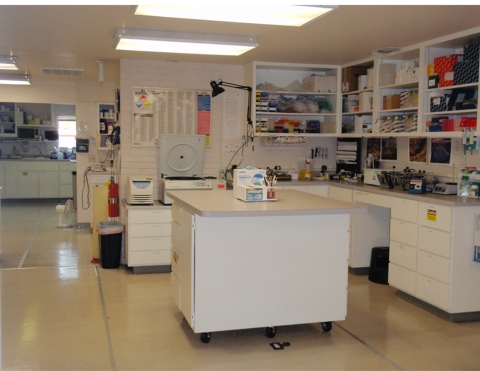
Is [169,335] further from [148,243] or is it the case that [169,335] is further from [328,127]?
[328,127]

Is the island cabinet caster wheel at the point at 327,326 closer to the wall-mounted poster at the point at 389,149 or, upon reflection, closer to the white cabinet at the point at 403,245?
the white cabinet at the point at 403,245

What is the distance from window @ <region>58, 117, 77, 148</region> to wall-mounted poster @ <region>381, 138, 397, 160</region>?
8.62 metres

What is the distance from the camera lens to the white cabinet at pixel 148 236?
5.75m

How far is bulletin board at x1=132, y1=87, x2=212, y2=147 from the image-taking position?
6.25 m

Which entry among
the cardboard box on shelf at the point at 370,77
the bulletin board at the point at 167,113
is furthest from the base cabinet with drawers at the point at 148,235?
the cardboard box on shelf at the point at 370,77

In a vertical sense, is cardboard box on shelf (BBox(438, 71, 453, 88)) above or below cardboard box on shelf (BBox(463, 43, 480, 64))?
below

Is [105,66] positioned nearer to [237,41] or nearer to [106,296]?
[237,41]

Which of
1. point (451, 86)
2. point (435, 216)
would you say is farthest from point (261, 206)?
point (451, 86)

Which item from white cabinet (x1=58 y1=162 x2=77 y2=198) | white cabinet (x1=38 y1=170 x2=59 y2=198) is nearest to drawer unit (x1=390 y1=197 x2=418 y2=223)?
white cabinet (x1=58 y1=162 x2=77 y2=198)

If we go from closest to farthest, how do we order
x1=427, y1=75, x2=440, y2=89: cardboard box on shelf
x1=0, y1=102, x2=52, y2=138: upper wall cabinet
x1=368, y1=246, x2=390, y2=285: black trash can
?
x1=427, y1=75, x2=440, y2=89: cardboard box on shelf → x1=368, y1=246, x2=390, y2=285: black trash can → x1=0, y1=102, x2=52, y2=138: upper wall cabinet

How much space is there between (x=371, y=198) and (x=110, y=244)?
2977 mm

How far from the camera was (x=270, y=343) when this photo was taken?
3828mm

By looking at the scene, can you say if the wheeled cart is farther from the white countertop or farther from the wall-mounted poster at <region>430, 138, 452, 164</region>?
the wall-mounted poster at <region>430, 138, 452, 164</region>

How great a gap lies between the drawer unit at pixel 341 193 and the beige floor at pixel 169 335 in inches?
36.5
